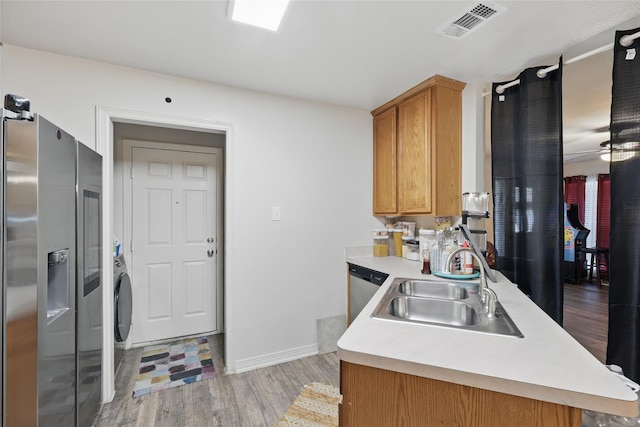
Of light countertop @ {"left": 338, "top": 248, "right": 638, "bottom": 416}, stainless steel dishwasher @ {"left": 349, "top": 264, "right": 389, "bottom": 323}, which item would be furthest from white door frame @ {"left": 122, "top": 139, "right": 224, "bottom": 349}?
light countertop @ {"left": 338, "top": 248, "right": 638, "bottom": 416}

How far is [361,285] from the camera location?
2566 millimetres

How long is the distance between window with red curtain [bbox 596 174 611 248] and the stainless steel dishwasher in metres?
4.35

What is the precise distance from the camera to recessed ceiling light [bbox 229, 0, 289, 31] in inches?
56.1

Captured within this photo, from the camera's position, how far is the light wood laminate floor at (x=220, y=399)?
72.1 inches

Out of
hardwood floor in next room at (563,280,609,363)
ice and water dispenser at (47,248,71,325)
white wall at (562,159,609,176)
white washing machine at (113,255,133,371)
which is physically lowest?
hardwood floor in next room at (563,280,609,363)

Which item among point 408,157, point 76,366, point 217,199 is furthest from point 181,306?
point 408,157

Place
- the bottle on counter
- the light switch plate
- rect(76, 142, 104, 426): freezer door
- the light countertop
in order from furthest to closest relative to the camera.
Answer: the light switch plate
the bottle on counter
rect(76, 142, 104, 426): freezer door
the light countertop

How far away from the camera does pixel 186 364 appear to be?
8.25 feet

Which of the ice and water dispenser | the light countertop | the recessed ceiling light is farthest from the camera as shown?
the recessed ceiling light

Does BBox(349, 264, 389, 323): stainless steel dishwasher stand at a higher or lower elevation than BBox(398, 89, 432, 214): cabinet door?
lower

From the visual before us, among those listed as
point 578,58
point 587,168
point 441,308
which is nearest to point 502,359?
point 441,308

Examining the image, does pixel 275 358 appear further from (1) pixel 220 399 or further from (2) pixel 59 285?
(2) pixel 59 285

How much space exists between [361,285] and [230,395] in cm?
132

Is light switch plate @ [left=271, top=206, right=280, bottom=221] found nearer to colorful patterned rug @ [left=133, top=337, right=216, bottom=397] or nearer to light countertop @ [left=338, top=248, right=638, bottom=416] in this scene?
colorful patterned rug @ [left=133, top=337, right=216, bottom=397]
